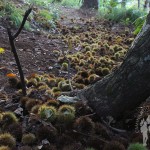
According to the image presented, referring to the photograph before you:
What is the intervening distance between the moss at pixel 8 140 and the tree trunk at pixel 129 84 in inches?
29.0

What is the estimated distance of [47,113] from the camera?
2.43 metres

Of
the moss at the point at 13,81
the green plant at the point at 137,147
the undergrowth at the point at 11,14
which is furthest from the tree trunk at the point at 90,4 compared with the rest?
the green plant at the point at 137,147

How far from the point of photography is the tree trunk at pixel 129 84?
7.89 feet

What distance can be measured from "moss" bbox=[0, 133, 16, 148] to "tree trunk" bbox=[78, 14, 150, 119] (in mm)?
736

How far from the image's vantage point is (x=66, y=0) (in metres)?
19.0

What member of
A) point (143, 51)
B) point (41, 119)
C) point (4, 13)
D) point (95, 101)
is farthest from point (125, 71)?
point (4, 13)

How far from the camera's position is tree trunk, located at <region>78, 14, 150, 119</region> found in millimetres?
2404

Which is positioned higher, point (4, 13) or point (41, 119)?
point (4, 13)

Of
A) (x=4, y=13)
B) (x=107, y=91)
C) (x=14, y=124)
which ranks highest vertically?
(x=4, y=13)

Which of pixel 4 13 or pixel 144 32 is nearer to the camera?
pixel 144 32

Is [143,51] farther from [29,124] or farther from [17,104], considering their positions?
[17,104]

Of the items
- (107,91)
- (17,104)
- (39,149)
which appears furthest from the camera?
(17,104)

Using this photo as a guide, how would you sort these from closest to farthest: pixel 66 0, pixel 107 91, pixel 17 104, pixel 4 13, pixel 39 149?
pixel 39 149, pixel 107 91, pixel 17 104, pixel 4 13, pixel 66 0

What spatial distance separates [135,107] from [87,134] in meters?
0.47
